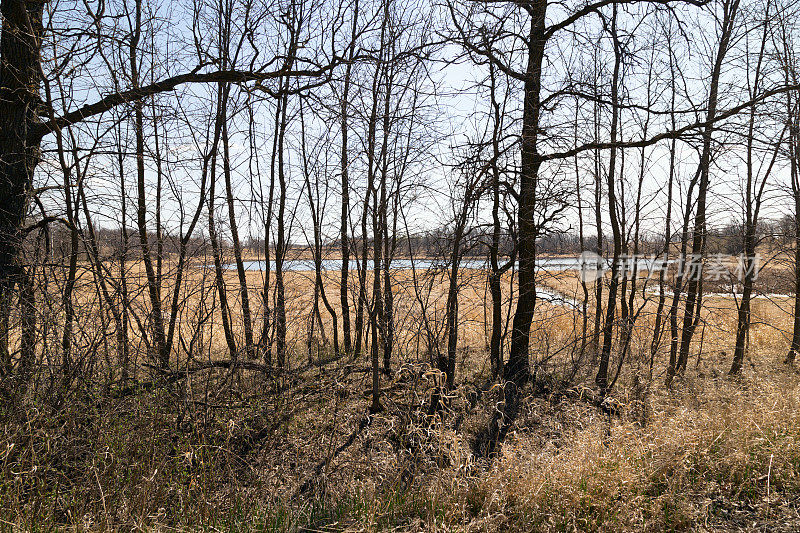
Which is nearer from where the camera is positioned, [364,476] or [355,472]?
[364,476]

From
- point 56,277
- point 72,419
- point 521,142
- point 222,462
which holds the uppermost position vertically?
point 521,142

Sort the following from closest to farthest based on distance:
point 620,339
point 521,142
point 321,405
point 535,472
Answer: point 535,472, point 321,405, point 521,142, point 620,339

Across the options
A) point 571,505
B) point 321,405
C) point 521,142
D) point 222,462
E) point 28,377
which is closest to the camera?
point 571,505

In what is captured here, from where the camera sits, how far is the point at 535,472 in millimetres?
3467

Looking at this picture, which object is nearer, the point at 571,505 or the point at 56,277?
the point at 571,505

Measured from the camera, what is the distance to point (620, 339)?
329 inches

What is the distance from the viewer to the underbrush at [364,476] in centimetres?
306

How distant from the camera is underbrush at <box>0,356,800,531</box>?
10.0 feet

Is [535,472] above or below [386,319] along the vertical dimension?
below

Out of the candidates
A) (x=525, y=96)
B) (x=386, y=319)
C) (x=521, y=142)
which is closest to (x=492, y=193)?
(x=521, y=142)

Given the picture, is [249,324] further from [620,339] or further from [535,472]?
[620,339]

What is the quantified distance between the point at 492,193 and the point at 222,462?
4.96 m

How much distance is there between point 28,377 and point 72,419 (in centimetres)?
70

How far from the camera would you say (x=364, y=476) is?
4.08 m
